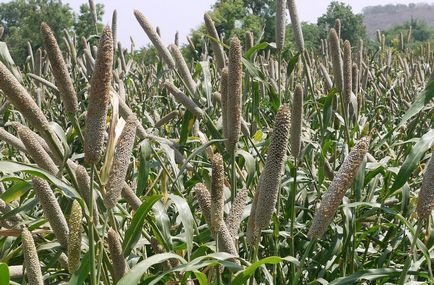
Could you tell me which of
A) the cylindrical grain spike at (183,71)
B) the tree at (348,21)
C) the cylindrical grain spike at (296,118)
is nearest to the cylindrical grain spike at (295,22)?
the cylindrical grain spike at (183,71)

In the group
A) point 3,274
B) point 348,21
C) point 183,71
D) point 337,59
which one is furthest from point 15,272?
point 348,21

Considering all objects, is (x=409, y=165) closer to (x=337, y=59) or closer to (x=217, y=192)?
(x=217, y=192)

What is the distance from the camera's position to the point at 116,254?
1543 millimetres

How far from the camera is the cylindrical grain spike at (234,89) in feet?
5.98

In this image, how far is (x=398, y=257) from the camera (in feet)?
8.80

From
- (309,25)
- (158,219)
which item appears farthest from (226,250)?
(309,25)

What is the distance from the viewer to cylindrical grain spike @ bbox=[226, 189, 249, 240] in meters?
1.65

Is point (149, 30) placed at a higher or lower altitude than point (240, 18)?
lower

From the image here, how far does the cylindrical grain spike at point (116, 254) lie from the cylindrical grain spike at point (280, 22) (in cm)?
152

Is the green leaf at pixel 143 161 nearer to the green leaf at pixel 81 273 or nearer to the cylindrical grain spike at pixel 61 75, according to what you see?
the cylindrical grain spike at pixel 61 75

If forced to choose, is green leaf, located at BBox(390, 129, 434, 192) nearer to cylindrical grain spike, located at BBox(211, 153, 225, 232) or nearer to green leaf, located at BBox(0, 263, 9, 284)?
cylindrical grain spike, located at BBox(211, 153, 225, 232)

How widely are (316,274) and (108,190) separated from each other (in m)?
1.18

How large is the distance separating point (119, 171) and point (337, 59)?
4.51 feet

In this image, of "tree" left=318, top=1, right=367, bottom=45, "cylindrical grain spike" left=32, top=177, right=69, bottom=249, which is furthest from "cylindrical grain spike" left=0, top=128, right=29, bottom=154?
"tree" left=318, top=1, right=367, bottom=45
